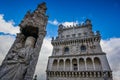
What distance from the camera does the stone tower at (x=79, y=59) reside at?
18.8 metres

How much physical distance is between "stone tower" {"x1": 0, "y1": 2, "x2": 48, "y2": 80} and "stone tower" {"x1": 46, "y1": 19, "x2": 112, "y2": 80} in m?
16.5

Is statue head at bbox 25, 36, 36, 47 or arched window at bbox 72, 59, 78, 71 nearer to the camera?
statue head at bbox 25, 36, 36, 47

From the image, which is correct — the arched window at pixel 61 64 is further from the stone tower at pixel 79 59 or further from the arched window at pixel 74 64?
the arched window at pixel 74 64

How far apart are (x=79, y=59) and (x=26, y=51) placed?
1843cm

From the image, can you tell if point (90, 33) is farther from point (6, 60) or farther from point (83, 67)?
point (6, 60)

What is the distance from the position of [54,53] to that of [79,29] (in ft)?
35.9

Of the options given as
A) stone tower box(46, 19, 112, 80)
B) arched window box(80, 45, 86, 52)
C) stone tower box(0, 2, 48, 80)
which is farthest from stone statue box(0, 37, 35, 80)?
arched window box(80, 45, 86, 52)

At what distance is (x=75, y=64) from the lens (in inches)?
856

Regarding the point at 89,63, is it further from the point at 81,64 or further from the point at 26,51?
the point at 26,51

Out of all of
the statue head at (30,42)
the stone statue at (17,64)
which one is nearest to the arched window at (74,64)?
the statue head at (30,42)

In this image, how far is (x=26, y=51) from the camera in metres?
4.68

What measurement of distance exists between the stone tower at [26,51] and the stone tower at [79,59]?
54.2ft

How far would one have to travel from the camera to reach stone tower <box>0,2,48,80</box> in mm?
3926

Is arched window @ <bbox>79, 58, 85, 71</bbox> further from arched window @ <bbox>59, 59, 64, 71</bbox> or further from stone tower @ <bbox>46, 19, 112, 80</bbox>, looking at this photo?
arched window @ <bbox>59, 59, 64, 71</bbox>
